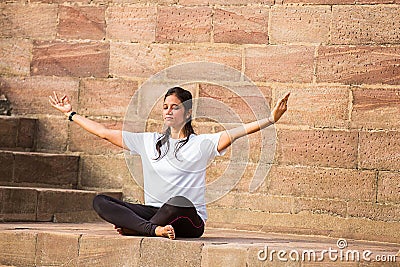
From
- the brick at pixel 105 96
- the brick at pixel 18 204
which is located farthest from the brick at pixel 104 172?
the brick at pixel 18 204

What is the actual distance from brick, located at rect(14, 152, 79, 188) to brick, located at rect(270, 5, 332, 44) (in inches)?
84.1

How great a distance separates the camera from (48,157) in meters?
8.05

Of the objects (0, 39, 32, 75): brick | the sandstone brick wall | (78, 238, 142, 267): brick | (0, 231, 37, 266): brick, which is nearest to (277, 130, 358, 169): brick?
the sandstone brick wall

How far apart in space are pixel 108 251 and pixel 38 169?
7.50ft

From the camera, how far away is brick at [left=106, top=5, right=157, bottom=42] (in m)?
8.23

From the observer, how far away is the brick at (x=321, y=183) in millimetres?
7355

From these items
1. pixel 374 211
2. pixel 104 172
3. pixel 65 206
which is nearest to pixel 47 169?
pixel 104 172

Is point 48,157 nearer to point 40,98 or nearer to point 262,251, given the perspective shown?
point 40,98

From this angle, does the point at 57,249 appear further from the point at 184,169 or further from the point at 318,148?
the point at 318,148

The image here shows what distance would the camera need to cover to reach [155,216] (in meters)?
6.04

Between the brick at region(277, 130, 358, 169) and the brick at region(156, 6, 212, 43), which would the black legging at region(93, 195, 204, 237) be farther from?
the brick at region(156, 6, 212, 43)

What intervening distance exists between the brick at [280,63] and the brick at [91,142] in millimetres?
1362

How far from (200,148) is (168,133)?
0.29 m

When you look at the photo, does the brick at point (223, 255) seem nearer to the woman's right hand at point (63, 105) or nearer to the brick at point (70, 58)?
the woman's right hand at point (63, 105)
